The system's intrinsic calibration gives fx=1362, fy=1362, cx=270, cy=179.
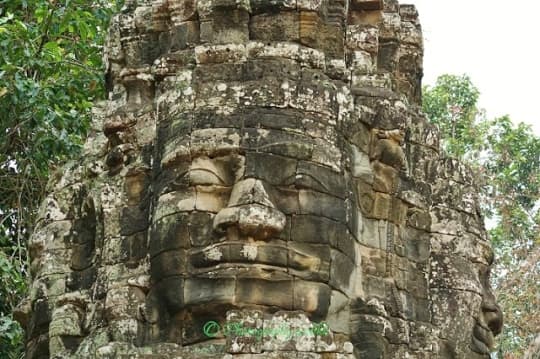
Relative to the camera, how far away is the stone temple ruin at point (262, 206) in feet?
30.7

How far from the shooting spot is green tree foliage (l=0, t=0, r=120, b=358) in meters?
15.9

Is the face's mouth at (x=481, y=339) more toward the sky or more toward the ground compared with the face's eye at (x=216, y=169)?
more toward the ground

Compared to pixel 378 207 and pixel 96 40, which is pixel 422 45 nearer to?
pixel 378 207

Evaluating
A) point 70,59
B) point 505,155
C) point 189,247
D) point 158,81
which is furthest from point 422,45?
point 505,155

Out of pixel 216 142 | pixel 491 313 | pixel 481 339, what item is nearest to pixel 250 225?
pixel 216 142

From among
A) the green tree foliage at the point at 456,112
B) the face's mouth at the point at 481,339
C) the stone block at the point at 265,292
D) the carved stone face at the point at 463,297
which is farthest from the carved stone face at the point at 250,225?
the green tree foliage at the point at 456,112

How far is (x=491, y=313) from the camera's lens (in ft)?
37.8

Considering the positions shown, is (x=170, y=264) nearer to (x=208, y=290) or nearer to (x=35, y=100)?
(x=208, y=290)

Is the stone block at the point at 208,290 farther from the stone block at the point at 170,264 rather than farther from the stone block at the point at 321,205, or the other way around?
the stone block at the point at 321,205

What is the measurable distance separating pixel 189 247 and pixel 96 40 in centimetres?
858

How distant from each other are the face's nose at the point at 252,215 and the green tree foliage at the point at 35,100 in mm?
6587

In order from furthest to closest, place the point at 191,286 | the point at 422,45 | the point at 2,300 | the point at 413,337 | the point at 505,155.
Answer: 1. the point at 505,155
2. the point at 2,300
3. the point at 422,45
4. the point at 413,337
5. the point at 191,286

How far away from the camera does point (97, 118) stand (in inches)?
471

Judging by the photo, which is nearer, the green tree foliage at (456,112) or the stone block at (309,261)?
the stone block at (309,261)
